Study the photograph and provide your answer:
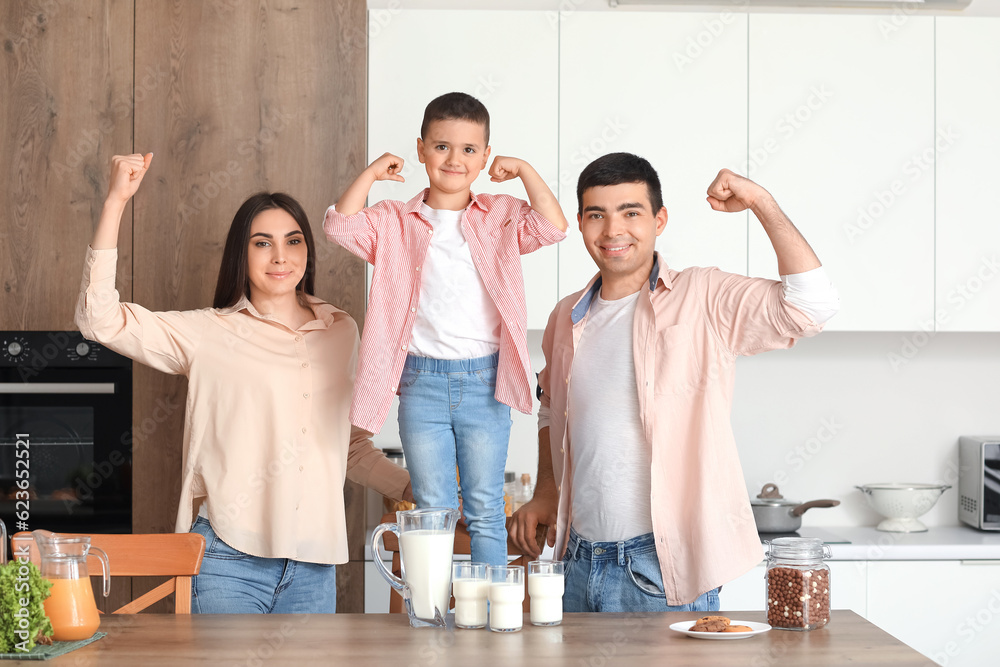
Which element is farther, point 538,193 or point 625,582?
point 538,193

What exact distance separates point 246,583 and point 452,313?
0.74 meters

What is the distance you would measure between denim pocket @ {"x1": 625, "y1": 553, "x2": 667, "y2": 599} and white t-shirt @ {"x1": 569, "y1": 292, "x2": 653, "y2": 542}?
6 centimetres

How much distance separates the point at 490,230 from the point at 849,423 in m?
1.99

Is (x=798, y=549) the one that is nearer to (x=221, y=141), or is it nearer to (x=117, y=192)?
(x=117, y=192)

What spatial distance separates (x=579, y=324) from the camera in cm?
193

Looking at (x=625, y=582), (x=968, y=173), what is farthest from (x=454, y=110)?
(x=968, y=173)

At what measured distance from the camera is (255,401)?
2.01m

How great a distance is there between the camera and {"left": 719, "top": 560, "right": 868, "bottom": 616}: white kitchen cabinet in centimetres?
280

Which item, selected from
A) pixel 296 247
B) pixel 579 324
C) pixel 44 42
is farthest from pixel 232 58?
pixel 579 324

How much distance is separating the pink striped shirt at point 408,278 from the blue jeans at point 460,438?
0.05 m

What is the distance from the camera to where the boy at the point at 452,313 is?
200 centimetres

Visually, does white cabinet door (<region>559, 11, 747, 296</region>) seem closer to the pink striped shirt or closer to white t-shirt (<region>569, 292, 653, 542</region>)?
the pink striped shirt

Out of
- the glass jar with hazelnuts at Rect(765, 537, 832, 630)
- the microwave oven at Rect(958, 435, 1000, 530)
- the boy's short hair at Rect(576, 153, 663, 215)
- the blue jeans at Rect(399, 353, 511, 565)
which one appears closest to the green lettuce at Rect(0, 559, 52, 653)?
the blue jeans at Rect(399, 353, 511, 565)

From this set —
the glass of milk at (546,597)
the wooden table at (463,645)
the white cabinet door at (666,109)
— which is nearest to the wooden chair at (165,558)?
the wooden table at (463,645)
